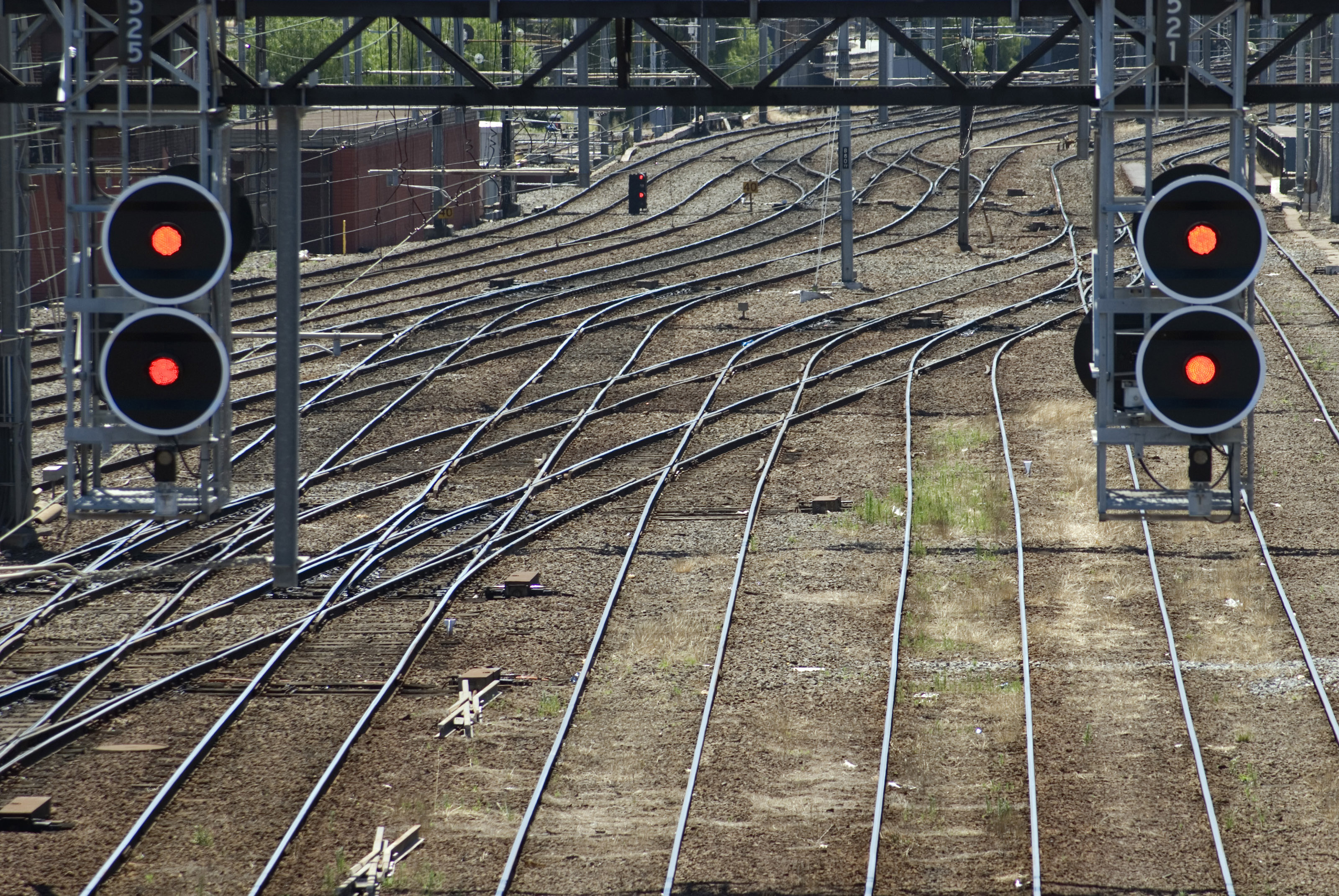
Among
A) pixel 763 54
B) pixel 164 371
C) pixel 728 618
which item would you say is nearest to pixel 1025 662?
pixel 728 618

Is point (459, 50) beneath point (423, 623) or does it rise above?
above

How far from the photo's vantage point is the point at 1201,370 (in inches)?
255

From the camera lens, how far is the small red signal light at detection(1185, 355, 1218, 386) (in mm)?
6457

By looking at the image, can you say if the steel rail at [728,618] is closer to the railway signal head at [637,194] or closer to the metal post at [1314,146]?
the railway signal head at [637,194]

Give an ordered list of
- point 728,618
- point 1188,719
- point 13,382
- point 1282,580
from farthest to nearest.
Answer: point 13,382 → point 1282,580 → point 728,618 → point 1188,719

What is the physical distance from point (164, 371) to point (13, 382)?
8.92 metres

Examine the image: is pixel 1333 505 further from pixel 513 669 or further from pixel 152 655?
pixel 152 655

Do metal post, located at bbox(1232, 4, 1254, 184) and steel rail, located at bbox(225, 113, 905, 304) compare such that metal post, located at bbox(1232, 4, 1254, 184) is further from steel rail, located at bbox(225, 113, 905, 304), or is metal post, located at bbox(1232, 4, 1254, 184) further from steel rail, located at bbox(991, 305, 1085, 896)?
steel rail, located at bbox(225, 113, 905, 304)

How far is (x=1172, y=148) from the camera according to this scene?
4284 cm

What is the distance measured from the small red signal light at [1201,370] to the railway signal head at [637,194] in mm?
30564

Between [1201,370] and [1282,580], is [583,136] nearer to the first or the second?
A: [1282,580]

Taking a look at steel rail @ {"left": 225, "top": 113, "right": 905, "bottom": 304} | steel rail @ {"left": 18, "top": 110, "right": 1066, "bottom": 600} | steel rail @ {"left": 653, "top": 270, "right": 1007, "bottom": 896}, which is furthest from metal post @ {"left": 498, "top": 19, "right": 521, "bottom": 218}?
steel rail @ {"left": 653, "top": 270, "right": 1007, "bottom": 896}

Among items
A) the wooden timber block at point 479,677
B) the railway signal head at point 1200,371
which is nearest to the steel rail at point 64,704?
the wooden timber block at point 479,677

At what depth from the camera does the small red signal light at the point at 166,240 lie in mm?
6383
